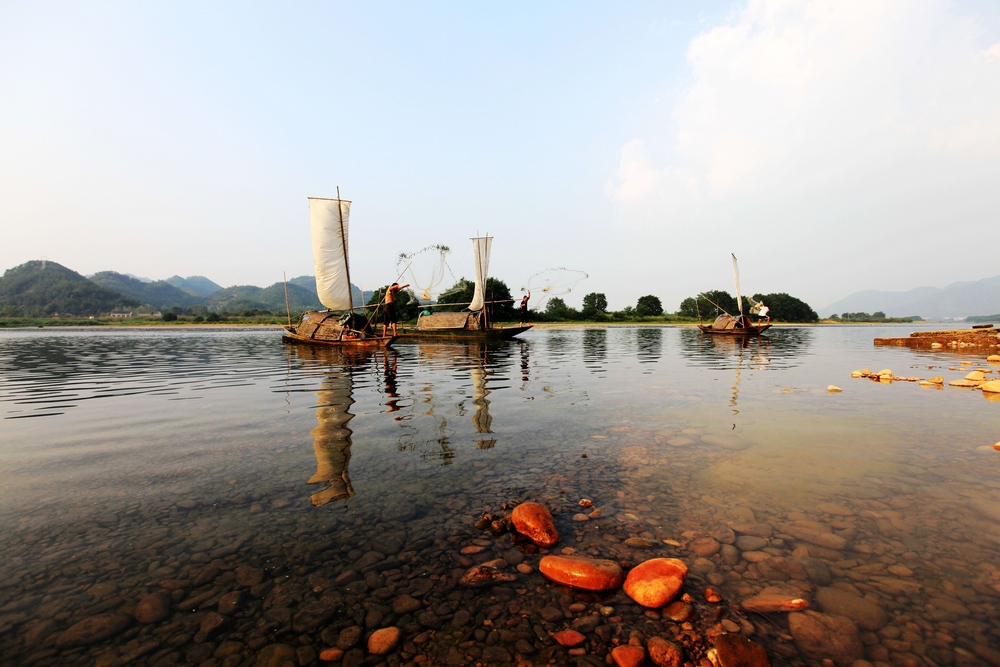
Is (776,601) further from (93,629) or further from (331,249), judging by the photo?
(331,249)

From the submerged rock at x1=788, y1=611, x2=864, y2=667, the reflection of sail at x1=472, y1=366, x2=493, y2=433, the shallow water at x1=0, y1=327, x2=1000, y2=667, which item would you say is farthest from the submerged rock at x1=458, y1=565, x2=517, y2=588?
the reflection of sail at x1=472, y1=366, x2=493, y2=433

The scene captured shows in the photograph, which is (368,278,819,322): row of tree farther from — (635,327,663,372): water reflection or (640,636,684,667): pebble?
(640,636,684,667): pebble

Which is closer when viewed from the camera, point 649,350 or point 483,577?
point 483,577

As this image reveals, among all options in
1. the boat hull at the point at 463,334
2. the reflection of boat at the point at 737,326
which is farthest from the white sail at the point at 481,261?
the reflection of boat at the point at 737,326

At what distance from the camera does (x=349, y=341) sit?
35.0 metres

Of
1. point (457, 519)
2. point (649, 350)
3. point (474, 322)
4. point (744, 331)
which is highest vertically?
point (474, 322)

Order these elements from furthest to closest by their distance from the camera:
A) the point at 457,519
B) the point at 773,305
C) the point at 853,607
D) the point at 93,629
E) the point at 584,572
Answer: the point at 773,305
the point at 457,519
the point at 584,572
the point at 853,607
the point at 93,629

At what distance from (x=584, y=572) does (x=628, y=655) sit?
3.04 ft

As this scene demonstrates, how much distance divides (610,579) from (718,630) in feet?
3.03

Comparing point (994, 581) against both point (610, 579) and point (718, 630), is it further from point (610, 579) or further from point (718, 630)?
point (610, 579)

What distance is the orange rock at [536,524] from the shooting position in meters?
4.68

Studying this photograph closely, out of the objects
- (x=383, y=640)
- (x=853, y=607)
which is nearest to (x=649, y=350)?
(x=853, y=607)

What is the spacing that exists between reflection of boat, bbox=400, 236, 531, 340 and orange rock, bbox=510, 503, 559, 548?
4444cm

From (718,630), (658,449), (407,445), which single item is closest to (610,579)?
(718,630)
